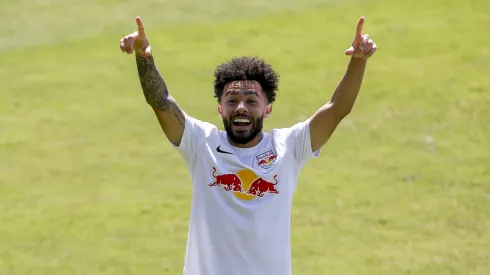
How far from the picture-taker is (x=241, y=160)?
5.15 m

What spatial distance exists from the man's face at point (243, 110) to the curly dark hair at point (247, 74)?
0.13 feet

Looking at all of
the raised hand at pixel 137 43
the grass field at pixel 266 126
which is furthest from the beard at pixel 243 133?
the grass field at pixel 266 126

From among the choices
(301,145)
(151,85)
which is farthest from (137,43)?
(301,145)

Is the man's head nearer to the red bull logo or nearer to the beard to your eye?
the beard

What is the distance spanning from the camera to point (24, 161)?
36.9ft

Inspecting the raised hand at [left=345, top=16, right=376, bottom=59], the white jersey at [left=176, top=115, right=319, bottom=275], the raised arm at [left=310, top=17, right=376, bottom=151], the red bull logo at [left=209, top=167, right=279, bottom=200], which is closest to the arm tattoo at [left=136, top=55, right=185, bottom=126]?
the white jersey at [left=176, top=115, right=319, bottom=275]

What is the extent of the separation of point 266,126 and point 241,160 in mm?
6534

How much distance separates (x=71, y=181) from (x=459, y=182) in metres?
4.21

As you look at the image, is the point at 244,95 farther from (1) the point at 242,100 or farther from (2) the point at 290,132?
(2) the point at 290,132

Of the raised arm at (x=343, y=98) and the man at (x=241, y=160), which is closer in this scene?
the man at (x=241, y=160)

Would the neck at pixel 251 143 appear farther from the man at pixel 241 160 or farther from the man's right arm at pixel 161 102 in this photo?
the man's right arm at pixel 161 102

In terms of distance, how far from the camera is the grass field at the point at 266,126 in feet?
30.5

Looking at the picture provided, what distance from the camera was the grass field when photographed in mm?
9305

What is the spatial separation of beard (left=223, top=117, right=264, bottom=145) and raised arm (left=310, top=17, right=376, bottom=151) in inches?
12.5
